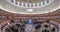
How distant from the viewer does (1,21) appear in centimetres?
611

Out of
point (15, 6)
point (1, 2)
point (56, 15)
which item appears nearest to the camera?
point (56, 15)

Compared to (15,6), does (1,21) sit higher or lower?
lower

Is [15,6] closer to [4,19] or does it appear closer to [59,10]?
[4,19]

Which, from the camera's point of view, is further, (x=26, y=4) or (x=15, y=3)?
(x=26, y=4)

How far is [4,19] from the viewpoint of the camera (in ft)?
20.8

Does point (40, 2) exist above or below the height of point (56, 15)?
above

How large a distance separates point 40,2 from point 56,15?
303 centimetres

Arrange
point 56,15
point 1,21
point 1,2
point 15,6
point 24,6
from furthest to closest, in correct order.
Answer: point 24,6
point 15,6
point 1,2
point 56,15
point 1,21

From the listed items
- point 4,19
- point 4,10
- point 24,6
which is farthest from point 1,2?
point 24,6

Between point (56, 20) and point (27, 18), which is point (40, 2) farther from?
point (56, 20)

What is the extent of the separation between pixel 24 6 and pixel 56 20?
3.66 m

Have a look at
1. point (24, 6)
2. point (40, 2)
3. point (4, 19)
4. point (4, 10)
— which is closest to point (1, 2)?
point (4, 10)

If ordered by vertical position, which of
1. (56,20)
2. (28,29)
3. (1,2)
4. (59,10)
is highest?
(1,2)

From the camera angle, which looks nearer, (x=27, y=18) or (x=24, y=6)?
(x=27, y=18)
